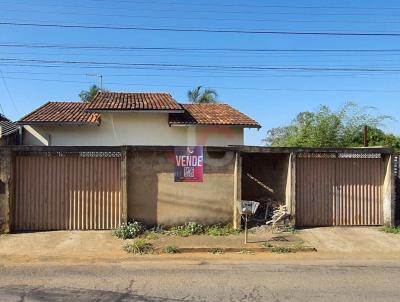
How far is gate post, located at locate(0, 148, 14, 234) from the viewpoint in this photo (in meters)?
12.6

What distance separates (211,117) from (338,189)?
8.01 m

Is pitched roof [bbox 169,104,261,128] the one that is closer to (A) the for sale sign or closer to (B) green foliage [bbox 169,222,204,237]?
(A) the for sale sign

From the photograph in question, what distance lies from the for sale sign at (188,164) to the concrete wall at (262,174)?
5.89ft

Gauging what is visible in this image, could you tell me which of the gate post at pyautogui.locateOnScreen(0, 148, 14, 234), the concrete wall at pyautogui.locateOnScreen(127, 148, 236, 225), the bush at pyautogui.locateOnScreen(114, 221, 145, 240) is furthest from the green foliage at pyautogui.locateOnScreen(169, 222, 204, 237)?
the gate post at pyautogui.locateOnScreen(0, 148, 14, 234)

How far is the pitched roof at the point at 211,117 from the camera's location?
64.8ft

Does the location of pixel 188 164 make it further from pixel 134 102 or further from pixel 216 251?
pixel 134 102

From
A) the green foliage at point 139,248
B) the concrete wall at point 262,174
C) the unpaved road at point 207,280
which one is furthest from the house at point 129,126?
the unpaved road at point 207,280

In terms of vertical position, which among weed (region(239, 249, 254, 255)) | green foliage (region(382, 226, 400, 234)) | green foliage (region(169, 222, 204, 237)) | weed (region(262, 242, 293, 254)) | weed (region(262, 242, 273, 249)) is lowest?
weed (region(239, 249, 254, 255))

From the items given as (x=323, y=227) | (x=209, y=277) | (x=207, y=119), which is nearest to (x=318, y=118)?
(x=207, y=119)

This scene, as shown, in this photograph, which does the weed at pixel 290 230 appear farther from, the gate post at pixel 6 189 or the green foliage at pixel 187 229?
the gate post at pixel 6 189

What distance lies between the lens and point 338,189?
1392 cm

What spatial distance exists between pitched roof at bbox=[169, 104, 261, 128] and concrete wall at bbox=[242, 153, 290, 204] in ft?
16.8

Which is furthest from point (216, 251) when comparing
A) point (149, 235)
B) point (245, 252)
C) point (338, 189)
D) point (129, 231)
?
point (338, 189)

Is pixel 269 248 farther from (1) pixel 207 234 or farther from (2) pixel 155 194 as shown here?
(2) pixel 155 194
